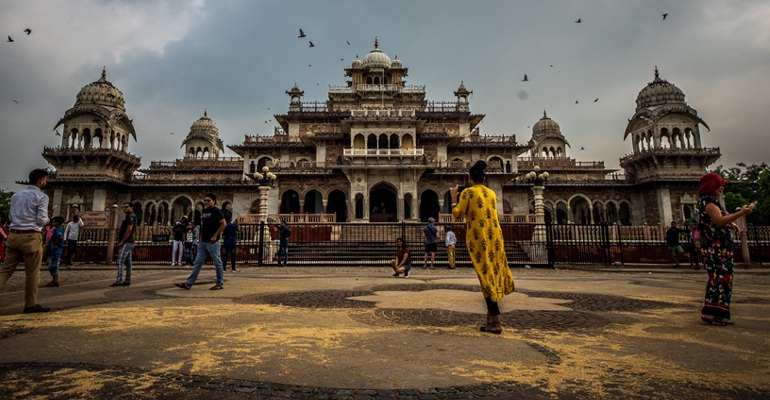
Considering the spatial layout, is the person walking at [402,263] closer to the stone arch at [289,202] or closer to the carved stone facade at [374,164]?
the carved stone facade at [374,164]

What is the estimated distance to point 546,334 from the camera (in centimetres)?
354

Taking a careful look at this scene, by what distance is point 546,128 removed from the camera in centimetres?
4838

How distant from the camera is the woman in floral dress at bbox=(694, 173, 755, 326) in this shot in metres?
3.96

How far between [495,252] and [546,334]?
34.8 inches

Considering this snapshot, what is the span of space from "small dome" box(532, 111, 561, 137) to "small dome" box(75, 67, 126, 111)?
4639 cm

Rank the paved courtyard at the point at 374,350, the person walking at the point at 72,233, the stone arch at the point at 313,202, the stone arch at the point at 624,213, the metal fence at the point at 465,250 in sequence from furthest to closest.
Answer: the stone arch at the point at 624,213 → the stone arch at the point at 313,202 → the metal fence at the point at 465,250 → the person walking at the point at 72,233 → the paved courtyard at the point at 374,350

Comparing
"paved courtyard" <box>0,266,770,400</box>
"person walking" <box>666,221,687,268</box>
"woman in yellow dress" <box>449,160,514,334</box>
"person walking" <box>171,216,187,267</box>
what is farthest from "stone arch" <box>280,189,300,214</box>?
"woman in yellow dress" <box>449,160,514,334</box>

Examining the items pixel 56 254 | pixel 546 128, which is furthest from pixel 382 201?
pixel 546 128

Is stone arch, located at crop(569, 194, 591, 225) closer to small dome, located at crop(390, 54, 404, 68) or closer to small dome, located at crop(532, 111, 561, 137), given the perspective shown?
small dome, located at crop(532, 111, 561, 137)

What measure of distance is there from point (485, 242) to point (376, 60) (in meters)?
37.9

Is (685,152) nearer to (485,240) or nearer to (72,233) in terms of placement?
(485,240)

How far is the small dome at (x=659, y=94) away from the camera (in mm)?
35812

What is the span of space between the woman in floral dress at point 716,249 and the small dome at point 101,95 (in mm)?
44573

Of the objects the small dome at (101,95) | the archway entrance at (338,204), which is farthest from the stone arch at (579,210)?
the small dome at (101,95)
